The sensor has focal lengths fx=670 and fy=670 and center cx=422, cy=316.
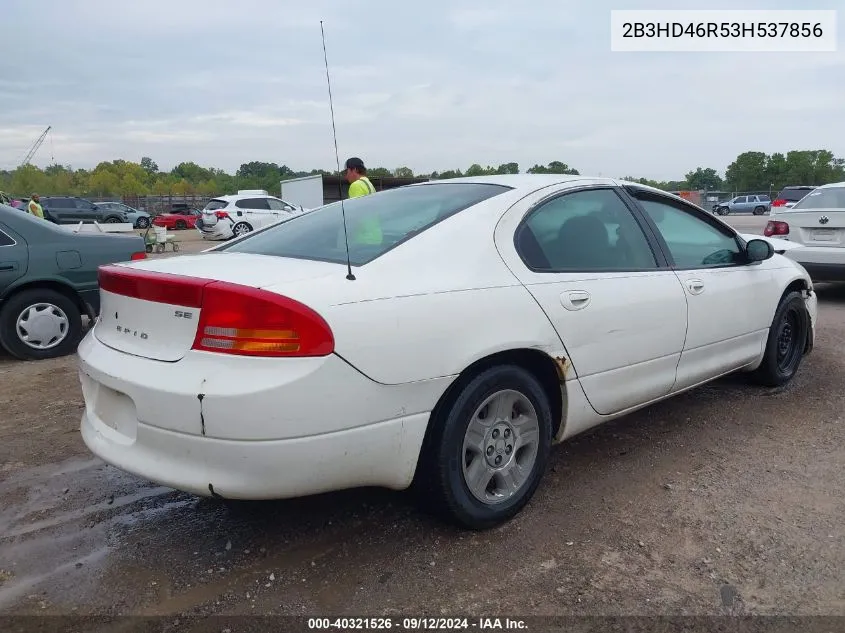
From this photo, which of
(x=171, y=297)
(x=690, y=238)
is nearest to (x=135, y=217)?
(x=690, y=238)

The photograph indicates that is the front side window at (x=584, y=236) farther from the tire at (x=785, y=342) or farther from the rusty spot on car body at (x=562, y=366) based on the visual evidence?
the tire at (x=785, y=342)

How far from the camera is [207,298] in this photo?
2230 mm

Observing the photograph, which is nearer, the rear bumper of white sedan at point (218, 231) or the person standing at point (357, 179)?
the person standing at point (357, 179)

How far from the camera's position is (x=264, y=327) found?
2166 mm

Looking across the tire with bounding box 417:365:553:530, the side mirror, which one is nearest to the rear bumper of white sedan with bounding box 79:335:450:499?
the tire with bounding box 417:365:553:530

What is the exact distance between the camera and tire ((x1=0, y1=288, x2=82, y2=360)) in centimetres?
558

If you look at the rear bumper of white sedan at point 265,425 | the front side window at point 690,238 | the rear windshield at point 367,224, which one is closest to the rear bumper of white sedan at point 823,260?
the front side window at point 690,238

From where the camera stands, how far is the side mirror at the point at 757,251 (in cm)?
403

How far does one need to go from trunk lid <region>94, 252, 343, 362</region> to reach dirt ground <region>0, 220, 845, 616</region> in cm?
85

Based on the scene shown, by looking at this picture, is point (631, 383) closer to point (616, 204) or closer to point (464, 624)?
point (616, 204)

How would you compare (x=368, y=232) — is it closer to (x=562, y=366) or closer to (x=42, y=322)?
(x=562, y=366)

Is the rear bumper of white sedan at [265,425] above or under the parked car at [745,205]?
above

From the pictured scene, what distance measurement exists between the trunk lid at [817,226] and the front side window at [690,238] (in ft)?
14.1

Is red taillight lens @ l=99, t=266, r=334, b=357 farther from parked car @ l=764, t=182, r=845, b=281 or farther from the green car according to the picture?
parked car @ l=764, t=182, r=845, b=281
